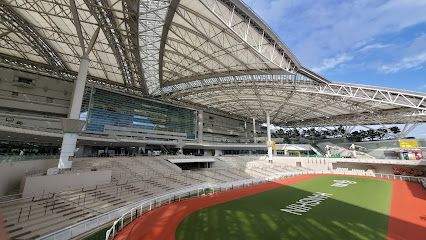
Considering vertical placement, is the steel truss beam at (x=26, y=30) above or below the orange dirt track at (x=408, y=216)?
above

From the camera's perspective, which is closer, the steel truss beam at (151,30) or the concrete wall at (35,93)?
the steel truss beam at (151,30)

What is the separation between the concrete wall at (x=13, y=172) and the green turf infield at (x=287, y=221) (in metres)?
15.0

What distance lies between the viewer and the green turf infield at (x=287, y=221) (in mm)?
13875

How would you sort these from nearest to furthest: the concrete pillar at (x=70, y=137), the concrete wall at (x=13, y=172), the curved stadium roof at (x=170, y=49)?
the concrete wall at (x=13, y=172), the concrete pillar at (x=70, y=137), the curved stadium roof at (x=170, y=49)

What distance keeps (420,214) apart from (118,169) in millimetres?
33191

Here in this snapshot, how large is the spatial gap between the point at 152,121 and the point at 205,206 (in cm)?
4142

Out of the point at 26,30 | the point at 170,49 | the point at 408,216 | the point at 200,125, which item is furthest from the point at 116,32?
the point at 200,125

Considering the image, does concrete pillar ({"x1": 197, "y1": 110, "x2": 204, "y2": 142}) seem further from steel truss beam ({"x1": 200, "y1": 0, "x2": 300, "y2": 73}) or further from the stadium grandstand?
steel truss beam ({"x1": 200, "y1": 0, "x2": 300, "y2": 73})

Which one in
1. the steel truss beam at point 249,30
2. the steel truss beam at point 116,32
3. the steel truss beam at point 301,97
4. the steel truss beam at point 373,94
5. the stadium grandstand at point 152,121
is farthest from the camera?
the steel truss beam at point 301,97

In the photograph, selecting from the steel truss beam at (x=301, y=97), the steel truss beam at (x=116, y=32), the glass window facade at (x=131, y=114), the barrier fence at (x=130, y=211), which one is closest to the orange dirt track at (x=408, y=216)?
the steel truss beam at (x=301, y=97)

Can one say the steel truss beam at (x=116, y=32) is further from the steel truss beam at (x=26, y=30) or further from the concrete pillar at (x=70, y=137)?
the steel truss beam at (x=26, y=30)

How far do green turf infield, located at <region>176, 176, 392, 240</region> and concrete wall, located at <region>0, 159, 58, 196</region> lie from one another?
15.0m

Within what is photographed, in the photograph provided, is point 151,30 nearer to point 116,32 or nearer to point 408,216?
point 116,32

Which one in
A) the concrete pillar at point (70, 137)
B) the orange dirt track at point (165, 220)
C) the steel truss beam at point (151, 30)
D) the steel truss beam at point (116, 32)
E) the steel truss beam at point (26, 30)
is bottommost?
the orange dirt track at point (165, 220)
